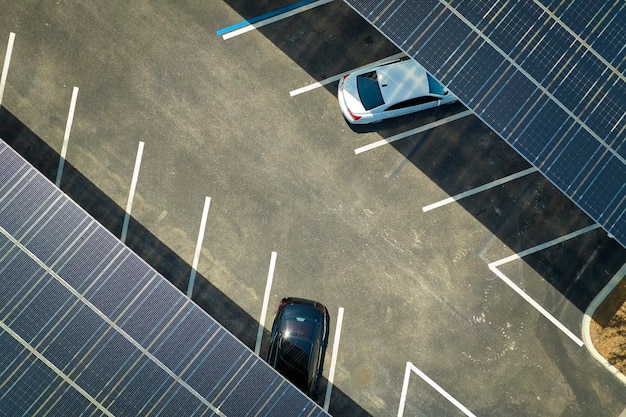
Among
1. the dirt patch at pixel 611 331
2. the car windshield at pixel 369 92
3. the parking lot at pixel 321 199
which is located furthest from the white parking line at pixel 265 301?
the dirt patch at pixel 611 331

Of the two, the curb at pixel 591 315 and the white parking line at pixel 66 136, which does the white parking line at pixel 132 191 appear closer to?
the white parking line at pixel 66 136

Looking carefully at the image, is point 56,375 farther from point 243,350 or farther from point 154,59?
point 154,59

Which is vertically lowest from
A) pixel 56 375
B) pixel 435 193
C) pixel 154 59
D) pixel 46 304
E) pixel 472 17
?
pixel 56 375

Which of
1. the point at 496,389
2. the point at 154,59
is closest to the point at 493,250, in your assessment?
the point at 496,389

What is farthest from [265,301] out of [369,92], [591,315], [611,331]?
[611,331]

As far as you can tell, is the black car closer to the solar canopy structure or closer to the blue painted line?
the solar canopy structure

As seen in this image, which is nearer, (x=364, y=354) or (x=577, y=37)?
(x=577, y=37)

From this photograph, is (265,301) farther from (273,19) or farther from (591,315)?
(591,315)
